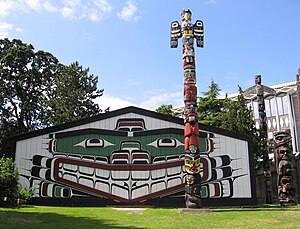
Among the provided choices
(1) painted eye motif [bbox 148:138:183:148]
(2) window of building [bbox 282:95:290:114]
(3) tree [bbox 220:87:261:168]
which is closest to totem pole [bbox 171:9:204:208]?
(1) painted eye motif [bbox 148:138:183:148]

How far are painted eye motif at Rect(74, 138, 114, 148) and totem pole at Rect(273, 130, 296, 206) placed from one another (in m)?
9.85

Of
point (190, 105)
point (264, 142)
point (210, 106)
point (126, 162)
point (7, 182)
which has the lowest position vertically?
point (7, 182)

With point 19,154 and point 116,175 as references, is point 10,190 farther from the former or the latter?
point 116,175

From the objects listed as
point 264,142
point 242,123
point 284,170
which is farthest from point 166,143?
point 242,123

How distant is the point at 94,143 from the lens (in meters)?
20.9

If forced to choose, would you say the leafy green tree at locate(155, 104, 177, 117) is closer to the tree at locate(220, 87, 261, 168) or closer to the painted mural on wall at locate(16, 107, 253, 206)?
the tree at locate(220, 87, 261, 168)

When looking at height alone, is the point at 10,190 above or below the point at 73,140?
below

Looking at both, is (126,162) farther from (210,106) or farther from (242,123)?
(210,106)

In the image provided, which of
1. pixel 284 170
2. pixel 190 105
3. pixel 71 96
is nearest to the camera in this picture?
pixel 190 105

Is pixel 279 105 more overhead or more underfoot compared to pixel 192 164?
more overhead

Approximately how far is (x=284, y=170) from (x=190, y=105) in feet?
21.1

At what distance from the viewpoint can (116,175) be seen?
20562 mm

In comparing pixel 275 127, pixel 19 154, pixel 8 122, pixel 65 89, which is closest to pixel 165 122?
pixel 19 154

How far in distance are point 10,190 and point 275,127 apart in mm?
42301
